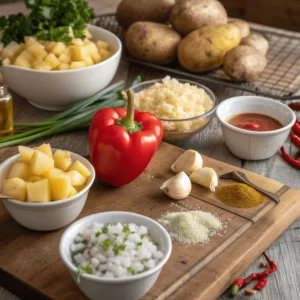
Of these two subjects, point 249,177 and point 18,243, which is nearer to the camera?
point 18,243

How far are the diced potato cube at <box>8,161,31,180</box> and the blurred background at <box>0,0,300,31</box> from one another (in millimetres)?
2573

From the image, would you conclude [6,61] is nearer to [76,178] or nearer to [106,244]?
[76,178]

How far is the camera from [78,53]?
9.26 feet

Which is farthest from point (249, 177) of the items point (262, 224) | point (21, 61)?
point (21, 61)

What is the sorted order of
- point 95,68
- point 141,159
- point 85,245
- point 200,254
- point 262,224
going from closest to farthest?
point 85,245 → point 200,254 → point 262,224 → point 141,159 → point 95,68

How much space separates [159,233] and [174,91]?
0.97 meters

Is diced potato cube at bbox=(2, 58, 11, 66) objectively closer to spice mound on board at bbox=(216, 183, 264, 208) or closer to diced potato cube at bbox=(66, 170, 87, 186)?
diced potato cube at bbox=(66, 170, 87, 186)

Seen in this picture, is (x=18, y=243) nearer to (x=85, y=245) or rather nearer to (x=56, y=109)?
(x=85, y=245)

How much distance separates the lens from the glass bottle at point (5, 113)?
Result: 2582 millimetres

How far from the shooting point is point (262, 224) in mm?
2119

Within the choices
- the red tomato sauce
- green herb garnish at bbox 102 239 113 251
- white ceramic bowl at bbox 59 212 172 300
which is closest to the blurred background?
the red tomato sauce

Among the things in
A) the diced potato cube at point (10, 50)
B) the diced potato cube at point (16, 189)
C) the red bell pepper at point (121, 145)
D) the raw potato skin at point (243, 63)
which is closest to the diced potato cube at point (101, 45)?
the diced potato cube at point (10, 50)

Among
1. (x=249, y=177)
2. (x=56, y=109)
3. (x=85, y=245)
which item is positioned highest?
(x=85, y=245)

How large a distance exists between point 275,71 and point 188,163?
105 centimetres
